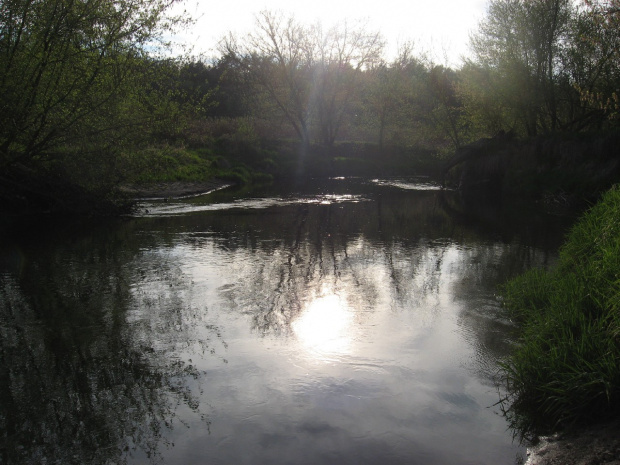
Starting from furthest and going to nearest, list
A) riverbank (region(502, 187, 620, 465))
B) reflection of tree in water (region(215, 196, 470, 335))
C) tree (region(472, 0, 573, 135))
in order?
tree (region(472, 0, 573, 135)) < reflection of tree in water (region(215, 196, 470, 335)) < riverbank (region(502, 187, 620, 465))

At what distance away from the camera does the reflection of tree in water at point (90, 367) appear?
446cm

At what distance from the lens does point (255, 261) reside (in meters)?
11.2

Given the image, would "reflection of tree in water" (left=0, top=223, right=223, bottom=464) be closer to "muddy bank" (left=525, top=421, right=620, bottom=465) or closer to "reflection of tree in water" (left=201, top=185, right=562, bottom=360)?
"reflection of tree in water" (left=201, top=185, right=562, bottom=360)

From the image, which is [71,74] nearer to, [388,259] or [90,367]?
[388,259]

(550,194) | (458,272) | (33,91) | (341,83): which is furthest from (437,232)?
(341,83)

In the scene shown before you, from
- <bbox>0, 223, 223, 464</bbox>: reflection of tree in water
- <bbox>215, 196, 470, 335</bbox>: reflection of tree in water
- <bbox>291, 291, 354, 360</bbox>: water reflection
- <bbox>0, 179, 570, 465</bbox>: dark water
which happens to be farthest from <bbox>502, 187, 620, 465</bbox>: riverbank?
<bbox>0, 223, 223, 464</bbox>: reflection of tree in water

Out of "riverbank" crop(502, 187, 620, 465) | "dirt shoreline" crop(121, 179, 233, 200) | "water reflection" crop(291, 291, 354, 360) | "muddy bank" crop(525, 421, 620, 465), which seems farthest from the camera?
"dirt shoreline" crop(121, 179, 233, 200)

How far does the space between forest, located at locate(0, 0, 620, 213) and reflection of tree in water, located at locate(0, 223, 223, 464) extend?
6972mm

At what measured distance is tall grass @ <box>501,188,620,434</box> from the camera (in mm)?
4453

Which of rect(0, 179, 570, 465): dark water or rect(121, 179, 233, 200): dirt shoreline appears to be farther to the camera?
rect(121, 179, 233, 200): dirt shoreline

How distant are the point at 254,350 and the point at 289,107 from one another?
1599 inches

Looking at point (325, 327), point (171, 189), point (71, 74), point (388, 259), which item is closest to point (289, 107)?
point (171, 189)

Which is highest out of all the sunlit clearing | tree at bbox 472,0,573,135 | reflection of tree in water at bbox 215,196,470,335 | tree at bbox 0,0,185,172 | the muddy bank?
tree at bbox 472,0,573,135

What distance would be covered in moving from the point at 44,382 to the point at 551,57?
26287 mm
